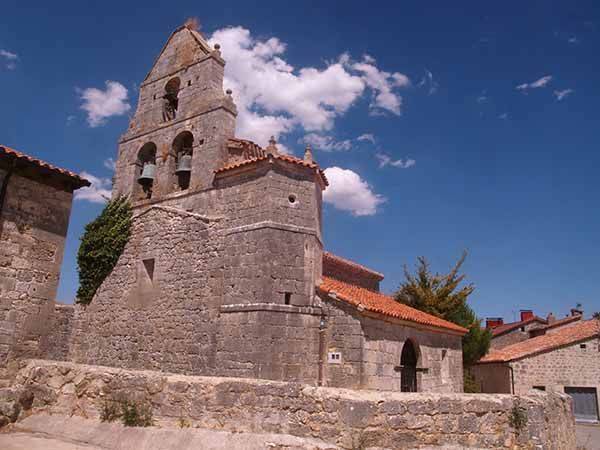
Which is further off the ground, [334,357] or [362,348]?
[362,348]

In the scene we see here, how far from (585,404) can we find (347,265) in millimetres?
13220

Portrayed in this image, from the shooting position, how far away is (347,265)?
64.5 feet

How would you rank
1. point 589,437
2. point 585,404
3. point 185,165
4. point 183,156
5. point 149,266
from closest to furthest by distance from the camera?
point 149,266 < point 185,165 < point 183,156 < point 589,437 < point 585,404

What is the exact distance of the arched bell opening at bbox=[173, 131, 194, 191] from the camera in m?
15.2

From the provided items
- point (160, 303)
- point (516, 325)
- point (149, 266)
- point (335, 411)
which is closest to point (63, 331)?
point (149, 266)

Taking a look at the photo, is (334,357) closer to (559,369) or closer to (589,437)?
(589,437)

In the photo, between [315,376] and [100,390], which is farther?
[315,376]

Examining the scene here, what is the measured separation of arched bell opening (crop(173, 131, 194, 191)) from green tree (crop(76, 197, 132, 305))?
79.8 inches

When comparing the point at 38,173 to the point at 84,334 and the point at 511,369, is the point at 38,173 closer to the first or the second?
the point at 84,334

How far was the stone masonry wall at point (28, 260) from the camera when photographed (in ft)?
28.1

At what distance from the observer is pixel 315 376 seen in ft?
39.2

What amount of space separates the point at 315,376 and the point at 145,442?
6.64 m

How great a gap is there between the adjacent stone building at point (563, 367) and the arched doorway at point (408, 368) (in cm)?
1069

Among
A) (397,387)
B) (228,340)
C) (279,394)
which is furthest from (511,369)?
(279,394)
